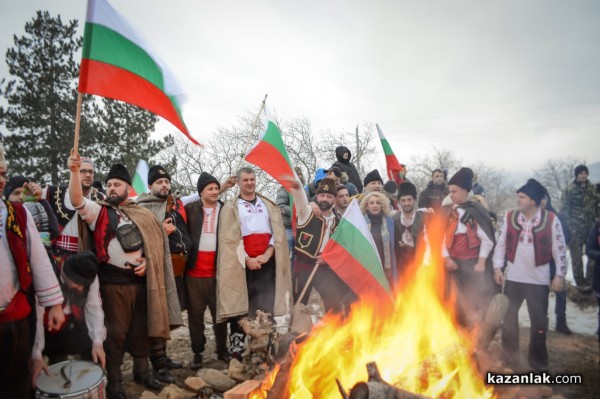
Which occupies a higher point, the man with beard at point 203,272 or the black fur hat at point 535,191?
the black fur hat at point 535,191

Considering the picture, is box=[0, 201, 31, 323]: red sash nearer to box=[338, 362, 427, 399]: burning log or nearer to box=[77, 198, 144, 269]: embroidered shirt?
box=[77, 198, 144, 269]: embroidered shirt

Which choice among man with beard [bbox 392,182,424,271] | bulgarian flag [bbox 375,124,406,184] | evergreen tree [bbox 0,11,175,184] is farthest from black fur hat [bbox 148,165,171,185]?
evergreen tree [bbox 0,11,175,184]

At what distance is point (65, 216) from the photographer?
4.37 m

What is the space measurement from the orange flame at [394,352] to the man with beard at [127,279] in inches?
68.5

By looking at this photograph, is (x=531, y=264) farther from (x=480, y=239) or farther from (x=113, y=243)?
(x=113, y=243)

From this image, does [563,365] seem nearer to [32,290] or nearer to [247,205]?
[247,205]

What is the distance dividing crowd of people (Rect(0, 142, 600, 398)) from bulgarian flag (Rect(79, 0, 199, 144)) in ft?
2.45

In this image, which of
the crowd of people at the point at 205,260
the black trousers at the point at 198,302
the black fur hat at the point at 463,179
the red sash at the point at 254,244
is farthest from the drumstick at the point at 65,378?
the black fur hat at the point at 463,179

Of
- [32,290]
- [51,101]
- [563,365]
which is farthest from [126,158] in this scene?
[563,365]

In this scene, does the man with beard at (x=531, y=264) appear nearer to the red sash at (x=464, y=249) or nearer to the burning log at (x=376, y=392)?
the red sash at (x=464, y=249)

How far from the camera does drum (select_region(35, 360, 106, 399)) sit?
2.68 metres

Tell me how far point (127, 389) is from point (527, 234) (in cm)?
522

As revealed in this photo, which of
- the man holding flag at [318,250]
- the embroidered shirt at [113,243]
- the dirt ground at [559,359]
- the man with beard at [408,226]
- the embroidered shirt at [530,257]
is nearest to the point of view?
the embroidered shirt at [113,243]

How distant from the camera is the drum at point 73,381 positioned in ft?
8.78
